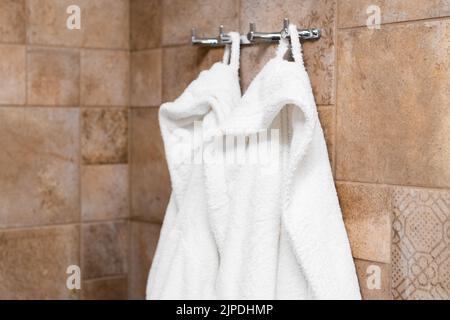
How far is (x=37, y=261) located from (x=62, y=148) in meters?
0.24

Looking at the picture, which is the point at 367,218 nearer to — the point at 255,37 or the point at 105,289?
the point at 255,37

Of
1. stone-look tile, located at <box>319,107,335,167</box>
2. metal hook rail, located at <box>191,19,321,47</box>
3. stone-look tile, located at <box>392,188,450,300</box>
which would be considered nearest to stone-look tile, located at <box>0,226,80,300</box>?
metal hook rail, located at <box>191,19,321,47</box>

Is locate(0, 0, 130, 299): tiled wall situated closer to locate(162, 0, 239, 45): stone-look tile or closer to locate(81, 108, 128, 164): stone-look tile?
locate(81, 108, 128, 164): stone-look tile

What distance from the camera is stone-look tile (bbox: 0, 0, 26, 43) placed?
4.63 ft

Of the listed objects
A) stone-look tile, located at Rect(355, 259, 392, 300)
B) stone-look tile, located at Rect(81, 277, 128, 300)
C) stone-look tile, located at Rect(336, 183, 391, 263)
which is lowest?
stone-look tile, located at Rect(81, 277, 128, 300)

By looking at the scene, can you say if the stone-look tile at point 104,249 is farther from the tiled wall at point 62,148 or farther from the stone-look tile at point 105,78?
the stone-look tile at point 105,78

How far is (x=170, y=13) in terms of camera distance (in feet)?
4.89

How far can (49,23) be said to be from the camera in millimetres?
1463

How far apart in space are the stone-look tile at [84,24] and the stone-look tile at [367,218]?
644mm

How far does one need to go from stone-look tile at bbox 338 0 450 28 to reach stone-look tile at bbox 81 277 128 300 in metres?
0.78

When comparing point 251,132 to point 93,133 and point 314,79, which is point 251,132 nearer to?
point 314,79

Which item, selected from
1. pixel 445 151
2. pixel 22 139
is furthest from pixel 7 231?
pixel 445 151

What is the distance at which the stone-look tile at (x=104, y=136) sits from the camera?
5.04ft

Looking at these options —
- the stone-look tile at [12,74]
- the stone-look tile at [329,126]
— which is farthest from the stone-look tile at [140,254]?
the stone-look tile at [329,126]
